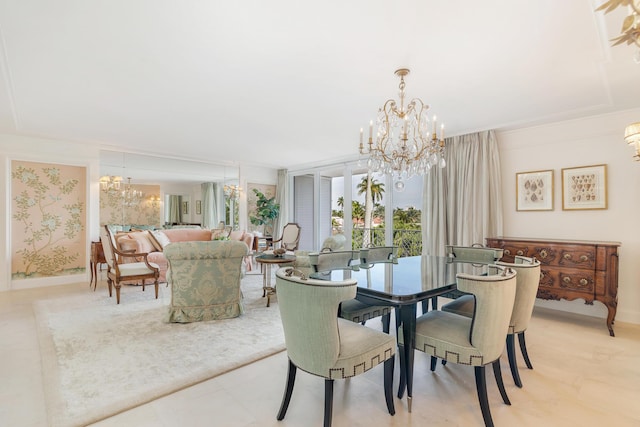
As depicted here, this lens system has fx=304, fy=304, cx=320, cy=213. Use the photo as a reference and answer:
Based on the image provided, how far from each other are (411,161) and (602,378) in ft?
7.54

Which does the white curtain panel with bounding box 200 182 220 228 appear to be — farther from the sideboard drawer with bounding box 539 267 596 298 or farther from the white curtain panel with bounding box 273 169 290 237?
the sideboard drawer with bounding box 539 267 596 298

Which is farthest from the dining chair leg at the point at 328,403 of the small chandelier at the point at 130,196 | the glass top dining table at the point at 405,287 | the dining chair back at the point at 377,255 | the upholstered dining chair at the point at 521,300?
the small chandelier at the point at 130,196

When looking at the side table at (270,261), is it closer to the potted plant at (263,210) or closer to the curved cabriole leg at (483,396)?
the curved cabriole leg at (483,396)

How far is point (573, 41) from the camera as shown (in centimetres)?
223

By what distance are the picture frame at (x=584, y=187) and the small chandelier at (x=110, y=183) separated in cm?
744

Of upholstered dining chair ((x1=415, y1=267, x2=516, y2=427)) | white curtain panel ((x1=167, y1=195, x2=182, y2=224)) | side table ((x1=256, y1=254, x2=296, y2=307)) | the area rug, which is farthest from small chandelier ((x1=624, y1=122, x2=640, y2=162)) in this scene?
white curtain panel ((x1=167, y1=195, x2=182, y2=224))

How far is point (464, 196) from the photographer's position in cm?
467

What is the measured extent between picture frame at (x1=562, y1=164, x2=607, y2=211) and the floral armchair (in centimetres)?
420

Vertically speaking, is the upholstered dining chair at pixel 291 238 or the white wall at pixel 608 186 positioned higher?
the white wall at pixel 608 186

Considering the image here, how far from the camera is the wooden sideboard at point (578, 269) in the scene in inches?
128

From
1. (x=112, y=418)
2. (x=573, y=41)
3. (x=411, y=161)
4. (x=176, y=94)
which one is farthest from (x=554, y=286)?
(x=176, y=94)

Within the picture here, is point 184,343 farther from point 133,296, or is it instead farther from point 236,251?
point 133,296

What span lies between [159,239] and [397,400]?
→ 5.37 m

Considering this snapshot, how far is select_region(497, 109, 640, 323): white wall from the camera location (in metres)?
3.60
